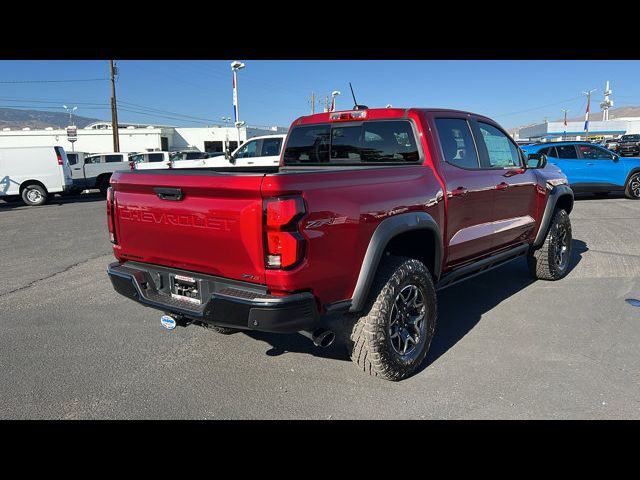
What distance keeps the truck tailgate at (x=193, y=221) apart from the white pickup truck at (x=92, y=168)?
57.0ft

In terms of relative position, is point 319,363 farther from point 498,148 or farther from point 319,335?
point 498,148

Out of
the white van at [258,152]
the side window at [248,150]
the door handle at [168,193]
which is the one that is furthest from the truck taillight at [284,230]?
the side window at [248,150]

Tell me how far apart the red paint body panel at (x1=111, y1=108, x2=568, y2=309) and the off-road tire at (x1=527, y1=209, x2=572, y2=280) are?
210cm

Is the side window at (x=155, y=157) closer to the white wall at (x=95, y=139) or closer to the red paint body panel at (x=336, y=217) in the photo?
the red paint body panel at (x=336, y=217)

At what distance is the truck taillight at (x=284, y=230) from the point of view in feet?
8.48

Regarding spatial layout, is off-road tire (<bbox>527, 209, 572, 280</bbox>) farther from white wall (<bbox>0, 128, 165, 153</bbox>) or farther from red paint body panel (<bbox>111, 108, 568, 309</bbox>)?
white wall (<bbox>0, 128, 165, 153</bbox>)

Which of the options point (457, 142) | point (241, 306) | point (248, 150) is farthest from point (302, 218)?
point (248, 150)

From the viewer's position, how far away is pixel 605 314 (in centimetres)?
462

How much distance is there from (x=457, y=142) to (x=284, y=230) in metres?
2.28
